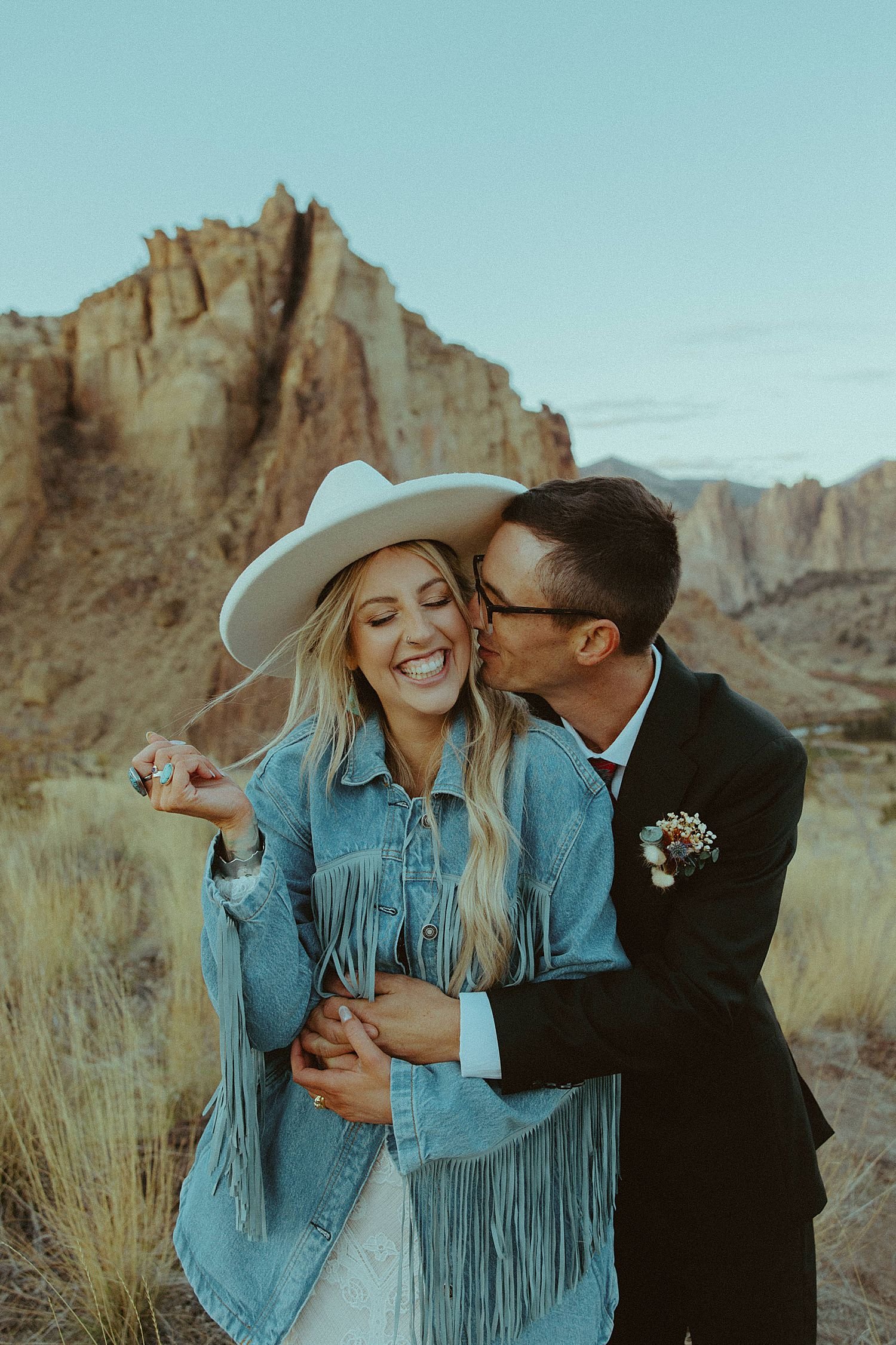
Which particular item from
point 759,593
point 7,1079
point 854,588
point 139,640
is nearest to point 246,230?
point 139,640

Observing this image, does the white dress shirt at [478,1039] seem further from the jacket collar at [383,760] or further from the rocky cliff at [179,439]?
the rocky cliff at [179,439]

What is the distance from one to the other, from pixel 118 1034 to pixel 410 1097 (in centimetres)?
260

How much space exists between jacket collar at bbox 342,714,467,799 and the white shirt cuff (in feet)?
1.35

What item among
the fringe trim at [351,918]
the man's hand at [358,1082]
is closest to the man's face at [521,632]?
the fringe trim at [351,918]

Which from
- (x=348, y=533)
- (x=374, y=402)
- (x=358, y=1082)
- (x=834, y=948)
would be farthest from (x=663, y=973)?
(x=374, y=402)

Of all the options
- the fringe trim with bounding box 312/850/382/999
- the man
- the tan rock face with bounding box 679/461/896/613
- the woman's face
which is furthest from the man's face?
the tan rock face with bounding box 679/461/896/613

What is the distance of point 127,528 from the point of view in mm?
15188

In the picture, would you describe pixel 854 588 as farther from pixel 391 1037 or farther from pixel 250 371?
pixel 391 1037

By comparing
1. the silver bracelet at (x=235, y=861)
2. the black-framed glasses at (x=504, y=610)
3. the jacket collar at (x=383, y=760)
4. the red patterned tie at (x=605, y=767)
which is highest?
the black-framed glasses at (x=504, y=610)

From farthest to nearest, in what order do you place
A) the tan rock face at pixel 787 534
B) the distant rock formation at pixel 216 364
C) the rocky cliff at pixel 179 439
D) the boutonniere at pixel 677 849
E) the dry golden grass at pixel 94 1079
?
the tan rock face at pixel 787 534 → the distant rock formation at pixel 216 364 → the rocky cliff at pixel 179 439 → the dry golden grass at pixel 94 1079 → the boutonniere at pixel 677 849

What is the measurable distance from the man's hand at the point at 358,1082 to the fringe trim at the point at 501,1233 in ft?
0.49

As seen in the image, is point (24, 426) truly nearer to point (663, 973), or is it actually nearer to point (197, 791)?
point (197, 791)

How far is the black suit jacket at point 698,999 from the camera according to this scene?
1679 mm

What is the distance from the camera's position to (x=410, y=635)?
6.33 feet
